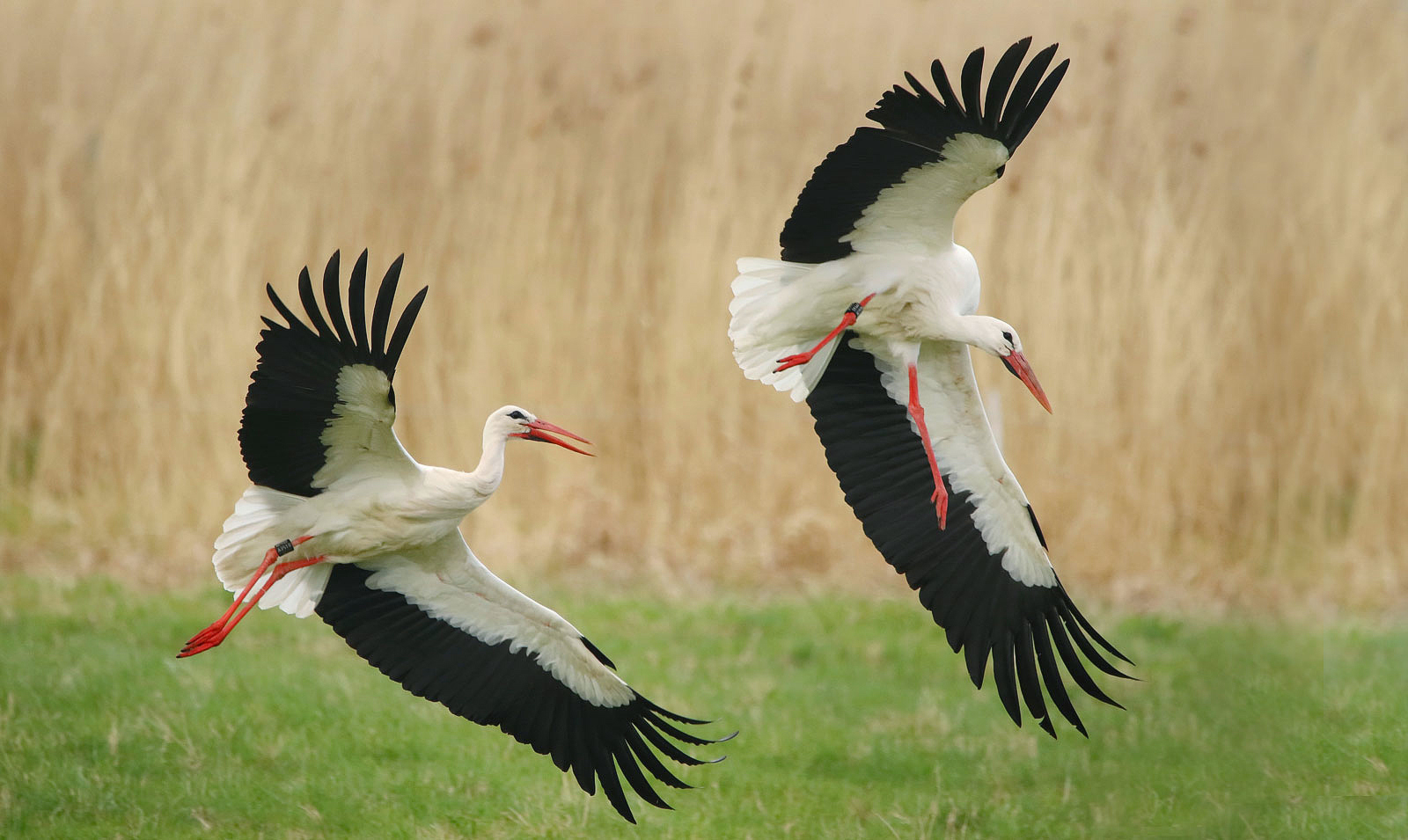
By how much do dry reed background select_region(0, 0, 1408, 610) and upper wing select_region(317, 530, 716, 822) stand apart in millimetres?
3625

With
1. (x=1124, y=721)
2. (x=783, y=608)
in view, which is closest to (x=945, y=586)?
(x=1124, y=721)

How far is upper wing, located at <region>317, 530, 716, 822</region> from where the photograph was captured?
216 inches

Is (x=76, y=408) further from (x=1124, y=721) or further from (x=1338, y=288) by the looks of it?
(x=1338, y=288)

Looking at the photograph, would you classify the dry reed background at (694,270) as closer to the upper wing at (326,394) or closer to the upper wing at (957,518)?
the upper wing at (957,518)

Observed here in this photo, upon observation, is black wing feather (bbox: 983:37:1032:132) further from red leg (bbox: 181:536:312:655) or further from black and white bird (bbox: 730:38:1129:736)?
red leg (bbox: 181:536:312:655)

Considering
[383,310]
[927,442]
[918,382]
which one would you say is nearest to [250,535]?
[383,310]

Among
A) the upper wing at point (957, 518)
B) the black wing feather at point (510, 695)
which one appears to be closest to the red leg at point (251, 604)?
the black wing feather at point (510, 695)

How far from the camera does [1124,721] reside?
7.23 meters

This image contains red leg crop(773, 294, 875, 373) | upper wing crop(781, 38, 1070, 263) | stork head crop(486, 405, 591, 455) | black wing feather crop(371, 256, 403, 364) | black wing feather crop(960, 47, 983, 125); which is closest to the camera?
black wing feather crop(371, 256, 403, 364)

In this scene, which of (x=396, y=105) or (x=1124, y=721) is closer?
(x=1124, y=721)

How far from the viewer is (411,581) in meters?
5.55

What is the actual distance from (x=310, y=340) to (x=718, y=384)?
4987mm

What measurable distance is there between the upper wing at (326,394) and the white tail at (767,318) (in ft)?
4.30

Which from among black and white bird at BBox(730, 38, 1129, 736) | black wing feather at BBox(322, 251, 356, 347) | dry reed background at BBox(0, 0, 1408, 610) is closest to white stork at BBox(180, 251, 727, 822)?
black wing feather at BBox(322, 251, 356, 347)
